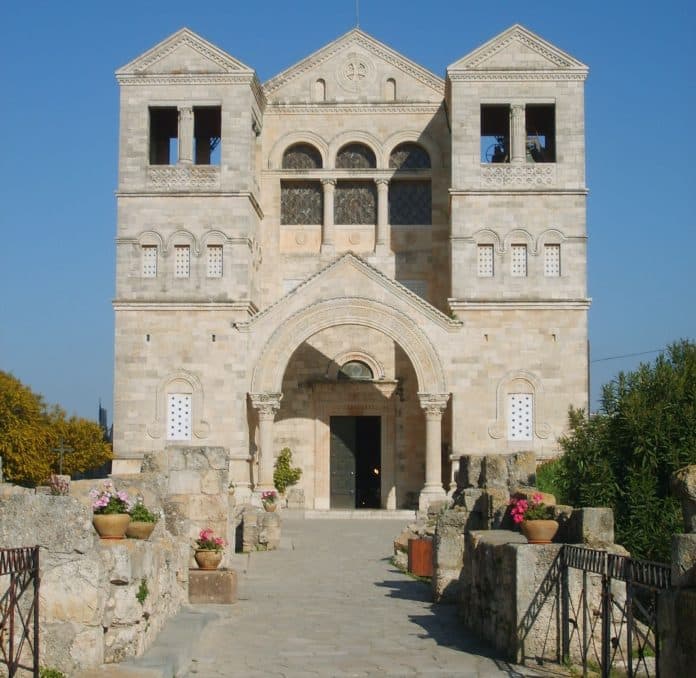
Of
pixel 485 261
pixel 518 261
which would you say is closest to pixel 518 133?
pixel 518 261

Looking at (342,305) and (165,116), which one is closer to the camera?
(342,305)

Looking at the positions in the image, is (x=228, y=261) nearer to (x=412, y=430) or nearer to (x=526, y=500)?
(x=412, y=430)

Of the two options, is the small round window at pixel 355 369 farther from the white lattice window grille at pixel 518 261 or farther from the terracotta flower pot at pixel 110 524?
the terracotta flower pot at pixel 110 524

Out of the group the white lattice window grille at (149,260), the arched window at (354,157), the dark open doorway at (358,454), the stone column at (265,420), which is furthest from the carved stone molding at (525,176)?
the white lattice window grille at (149,260)

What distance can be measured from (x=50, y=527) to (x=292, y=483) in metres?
26.9

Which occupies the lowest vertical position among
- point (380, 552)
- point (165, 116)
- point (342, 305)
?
point (380, 552)

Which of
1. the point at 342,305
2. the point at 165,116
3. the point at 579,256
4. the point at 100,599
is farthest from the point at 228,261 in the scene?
the point at 100,599

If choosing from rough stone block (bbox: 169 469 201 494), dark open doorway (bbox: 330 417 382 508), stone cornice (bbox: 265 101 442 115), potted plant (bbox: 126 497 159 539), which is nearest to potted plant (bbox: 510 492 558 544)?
potted plant (bbox: 126 497 159 539)

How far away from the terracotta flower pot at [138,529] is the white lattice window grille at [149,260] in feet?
76.3

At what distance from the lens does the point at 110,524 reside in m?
11.1

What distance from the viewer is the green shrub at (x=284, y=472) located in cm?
3606

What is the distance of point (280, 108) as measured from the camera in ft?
125

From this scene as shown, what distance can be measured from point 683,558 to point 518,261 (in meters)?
Result: 27.8

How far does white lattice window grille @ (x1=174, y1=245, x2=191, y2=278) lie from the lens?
35.0 m
